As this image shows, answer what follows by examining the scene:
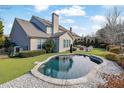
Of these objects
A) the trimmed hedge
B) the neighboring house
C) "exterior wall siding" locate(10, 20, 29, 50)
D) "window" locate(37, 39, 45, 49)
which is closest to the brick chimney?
the neighboring house

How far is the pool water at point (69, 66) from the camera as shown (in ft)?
26.3

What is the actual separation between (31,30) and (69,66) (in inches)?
87.4

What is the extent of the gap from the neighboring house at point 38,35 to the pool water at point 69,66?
0.48 m

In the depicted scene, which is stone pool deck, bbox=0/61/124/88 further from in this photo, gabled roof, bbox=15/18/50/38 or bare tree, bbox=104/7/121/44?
gabled roof, bbox=15/18/50/38

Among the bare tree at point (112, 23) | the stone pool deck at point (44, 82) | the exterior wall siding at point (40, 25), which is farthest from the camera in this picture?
the exterior wall siding at point (40, 25)

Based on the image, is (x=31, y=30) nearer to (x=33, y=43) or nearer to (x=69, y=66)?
(x=33, y=43)

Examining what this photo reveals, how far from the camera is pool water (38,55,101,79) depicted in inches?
315

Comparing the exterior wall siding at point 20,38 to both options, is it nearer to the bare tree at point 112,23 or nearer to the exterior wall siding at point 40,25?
the exterior wall siding at point 40,25

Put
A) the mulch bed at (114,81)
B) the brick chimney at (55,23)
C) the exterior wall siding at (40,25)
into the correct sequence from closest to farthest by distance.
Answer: the mulch bed at (114,81) < the brick chimney at (55,23) < the exterior wall siding at (40,25)

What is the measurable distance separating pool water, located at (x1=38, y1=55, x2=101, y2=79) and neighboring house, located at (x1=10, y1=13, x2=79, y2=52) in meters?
0.48

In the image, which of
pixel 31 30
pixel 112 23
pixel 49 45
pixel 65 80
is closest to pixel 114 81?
pixel 65 80

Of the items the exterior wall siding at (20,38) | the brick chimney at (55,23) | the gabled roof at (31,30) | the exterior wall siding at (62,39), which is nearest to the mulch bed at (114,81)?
the exterior wall siding at (62,39)

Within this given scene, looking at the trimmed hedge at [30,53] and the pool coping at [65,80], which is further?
the trimmed hedge at [30,53]
